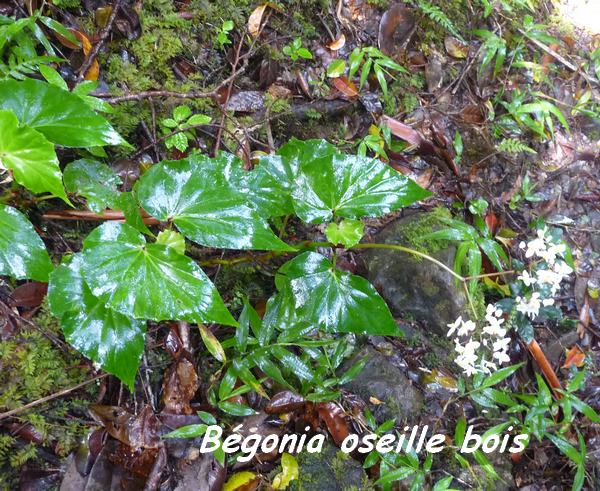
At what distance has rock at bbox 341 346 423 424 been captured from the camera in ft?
7.32

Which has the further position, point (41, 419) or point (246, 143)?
point (246, 143)

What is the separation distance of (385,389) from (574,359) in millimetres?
1497

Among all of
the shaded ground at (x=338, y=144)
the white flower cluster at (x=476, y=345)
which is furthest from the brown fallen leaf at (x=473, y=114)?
the white flower cluster at (x=476, y=345)

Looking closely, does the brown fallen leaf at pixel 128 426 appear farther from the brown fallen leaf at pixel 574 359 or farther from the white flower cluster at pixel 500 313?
the brown fallen leaf at pixel 574 359

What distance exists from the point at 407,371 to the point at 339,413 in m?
0.55

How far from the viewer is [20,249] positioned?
4.57 ft

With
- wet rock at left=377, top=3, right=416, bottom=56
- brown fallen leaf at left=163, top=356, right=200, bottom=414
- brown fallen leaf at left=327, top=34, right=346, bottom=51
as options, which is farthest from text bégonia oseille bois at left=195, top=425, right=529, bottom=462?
wet rock at left=377, top=3, right=416, bottom=56

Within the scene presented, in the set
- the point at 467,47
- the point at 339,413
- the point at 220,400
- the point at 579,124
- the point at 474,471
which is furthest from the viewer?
the point at 579,124

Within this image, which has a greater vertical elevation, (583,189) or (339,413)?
(583,189)

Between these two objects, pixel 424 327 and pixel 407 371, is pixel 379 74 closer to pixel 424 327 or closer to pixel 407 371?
pixel 424 327

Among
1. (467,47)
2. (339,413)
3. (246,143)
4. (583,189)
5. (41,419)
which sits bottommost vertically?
(41,419)

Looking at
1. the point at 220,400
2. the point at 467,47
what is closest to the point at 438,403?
the point at 220,400

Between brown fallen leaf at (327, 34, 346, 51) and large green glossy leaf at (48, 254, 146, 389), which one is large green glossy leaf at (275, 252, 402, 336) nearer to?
large green glossy leaf at (48, 254, 146, 389)

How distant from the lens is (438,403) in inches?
95.0
